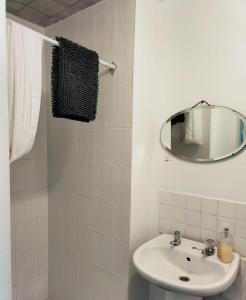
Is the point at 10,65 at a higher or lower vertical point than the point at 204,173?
higher

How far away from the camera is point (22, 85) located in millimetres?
1042

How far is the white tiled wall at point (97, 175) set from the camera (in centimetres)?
141

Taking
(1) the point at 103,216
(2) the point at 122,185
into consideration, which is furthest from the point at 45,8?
(1) the point at 103,216

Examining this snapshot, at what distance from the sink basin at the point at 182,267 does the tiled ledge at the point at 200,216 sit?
0.07 m

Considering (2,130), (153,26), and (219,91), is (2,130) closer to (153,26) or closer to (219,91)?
(219,91)

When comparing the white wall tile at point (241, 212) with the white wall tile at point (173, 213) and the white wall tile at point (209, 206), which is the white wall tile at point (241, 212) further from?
the white wall tile at point (173, 213)

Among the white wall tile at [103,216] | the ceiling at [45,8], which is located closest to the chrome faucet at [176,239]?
the white wall tile at [103,216]

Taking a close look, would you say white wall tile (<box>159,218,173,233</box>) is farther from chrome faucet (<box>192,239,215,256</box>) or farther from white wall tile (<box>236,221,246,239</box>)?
white wall tile (<box>236,221,246,239</box>)

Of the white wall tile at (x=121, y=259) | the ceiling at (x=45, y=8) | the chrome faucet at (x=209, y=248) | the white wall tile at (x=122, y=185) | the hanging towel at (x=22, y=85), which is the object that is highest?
the ceiling at (x=45, y=8)

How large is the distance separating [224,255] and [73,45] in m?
1.31

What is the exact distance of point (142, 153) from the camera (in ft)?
4.80

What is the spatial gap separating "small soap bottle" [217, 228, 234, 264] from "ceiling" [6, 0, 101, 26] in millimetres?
1611

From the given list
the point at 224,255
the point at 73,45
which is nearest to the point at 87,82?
the point at 73,45

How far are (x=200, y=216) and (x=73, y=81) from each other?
1052 millimetres
